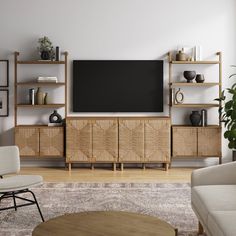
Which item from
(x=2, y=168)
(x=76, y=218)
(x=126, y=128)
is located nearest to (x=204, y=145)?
(x=126, y=128)

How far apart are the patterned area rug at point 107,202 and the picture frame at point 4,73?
7.83ft

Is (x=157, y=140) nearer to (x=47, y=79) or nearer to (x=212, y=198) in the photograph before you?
(x=47, y=79)

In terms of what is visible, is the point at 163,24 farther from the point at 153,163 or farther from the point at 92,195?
the point at 92,195

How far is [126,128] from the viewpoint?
25.1 feet

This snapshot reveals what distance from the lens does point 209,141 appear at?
25.4 ft

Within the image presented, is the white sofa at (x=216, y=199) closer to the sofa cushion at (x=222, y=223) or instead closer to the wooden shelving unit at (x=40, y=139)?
the sofa cushion at (x=222, y=223)

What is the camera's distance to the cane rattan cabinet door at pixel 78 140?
7.63m

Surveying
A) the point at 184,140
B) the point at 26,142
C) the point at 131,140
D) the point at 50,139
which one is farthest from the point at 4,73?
the point at 184,140

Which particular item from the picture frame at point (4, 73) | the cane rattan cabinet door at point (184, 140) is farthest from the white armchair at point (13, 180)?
the cane rattan cabinet door at point (184, 140)

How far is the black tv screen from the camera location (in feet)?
26.1

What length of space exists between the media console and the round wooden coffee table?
4.04 metres

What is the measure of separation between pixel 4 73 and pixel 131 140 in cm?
238

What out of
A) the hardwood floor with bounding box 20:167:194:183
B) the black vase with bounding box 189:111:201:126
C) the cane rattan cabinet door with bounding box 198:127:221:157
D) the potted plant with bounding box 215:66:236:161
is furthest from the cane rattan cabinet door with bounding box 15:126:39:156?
the potted plant with bounding box 215:66:236:161

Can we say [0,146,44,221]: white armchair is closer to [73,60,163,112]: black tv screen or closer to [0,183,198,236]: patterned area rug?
[0,183,198,236]: patterned area rug
